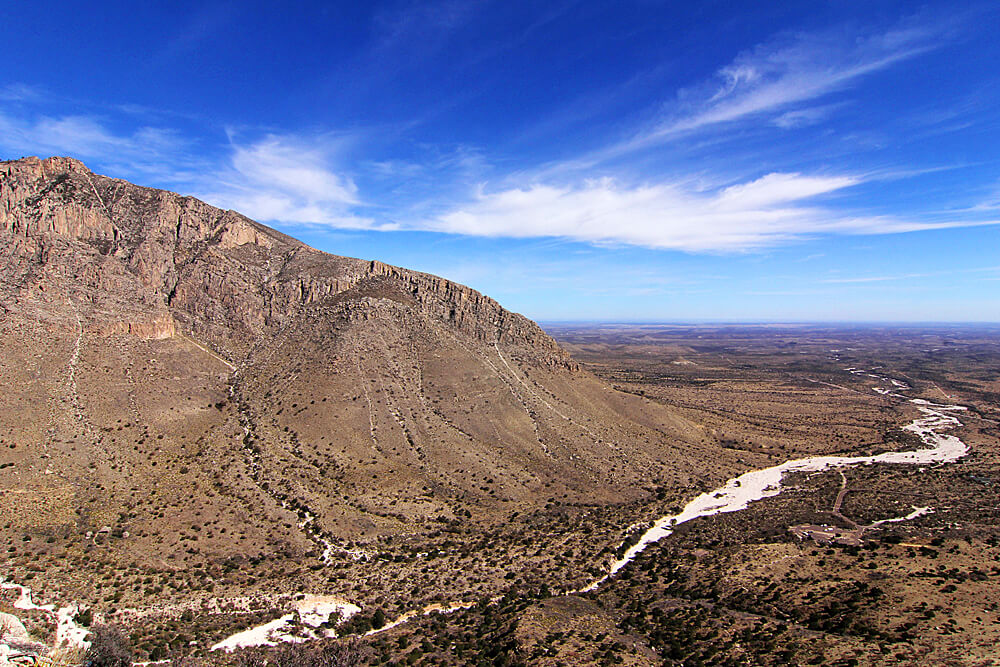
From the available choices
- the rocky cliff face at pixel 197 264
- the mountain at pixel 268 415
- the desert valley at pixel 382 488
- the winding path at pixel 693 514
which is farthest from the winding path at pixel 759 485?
the rocky cliff face at pixel 197 264

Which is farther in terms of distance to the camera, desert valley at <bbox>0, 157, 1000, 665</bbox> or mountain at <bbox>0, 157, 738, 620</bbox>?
mountain at <bbox>0, 157, 738, 620</bbox>

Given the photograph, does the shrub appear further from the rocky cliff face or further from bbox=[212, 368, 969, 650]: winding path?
the rocky cliff face

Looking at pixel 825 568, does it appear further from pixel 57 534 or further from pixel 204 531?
pixel 57 534

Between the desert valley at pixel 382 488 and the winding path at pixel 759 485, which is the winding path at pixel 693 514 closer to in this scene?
the winding path at pixel 759 485

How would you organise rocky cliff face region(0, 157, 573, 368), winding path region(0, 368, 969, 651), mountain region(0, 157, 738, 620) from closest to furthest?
winding path region(0, 368, 969, 651)
mountain region(0, 157, 738, 620)
rocky cliff face region(0, 157, 573, 368)

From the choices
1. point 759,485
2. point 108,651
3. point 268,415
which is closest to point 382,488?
point 268,415

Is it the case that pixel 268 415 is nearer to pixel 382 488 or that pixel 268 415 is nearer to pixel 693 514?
pixel 382 488

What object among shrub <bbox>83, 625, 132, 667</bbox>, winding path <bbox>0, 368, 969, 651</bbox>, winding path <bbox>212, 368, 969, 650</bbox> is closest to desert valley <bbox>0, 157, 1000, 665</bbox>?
winding path <bbox>0, 368, 969, 651</bbox>

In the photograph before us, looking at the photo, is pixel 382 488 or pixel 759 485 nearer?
pixel 382 488
